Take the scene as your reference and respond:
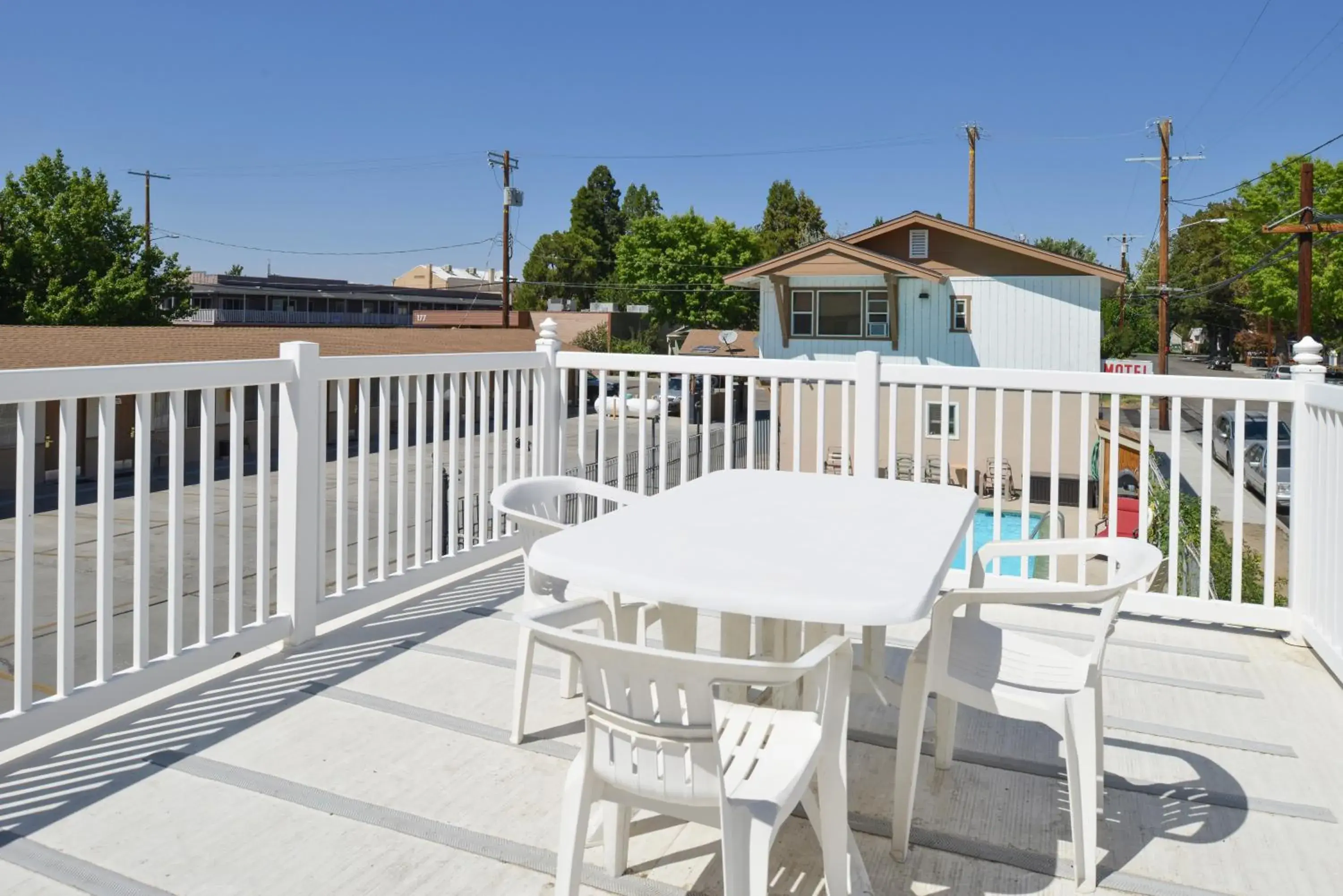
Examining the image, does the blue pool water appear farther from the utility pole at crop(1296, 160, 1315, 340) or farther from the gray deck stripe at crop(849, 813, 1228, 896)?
the utility pole at crop(1296, 160, 1315, 340)

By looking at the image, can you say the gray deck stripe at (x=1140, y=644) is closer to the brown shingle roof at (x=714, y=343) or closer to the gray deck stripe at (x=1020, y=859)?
the gray deck stripe at (x=1020, y=859)

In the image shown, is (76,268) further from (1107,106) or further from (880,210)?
(1107,106)

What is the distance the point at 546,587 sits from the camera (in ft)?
8.03

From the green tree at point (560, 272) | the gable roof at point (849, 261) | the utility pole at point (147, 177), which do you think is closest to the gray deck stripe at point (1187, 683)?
the gable roof at point (849, 261)

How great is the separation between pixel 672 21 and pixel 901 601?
5374 centimetres

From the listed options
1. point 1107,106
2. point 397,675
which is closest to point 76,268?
point 397,675

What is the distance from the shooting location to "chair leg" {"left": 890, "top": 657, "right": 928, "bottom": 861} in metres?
1.84

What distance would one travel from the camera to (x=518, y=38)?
52000 millimetres

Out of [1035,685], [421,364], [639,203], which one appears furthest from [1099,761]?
[639,203]

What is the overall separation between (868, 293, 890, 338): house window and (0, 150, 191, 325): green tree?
2017 cm

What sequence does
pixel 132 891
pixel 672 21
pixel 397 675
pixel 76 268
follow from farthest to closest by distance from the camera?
pixel 672 21 < pixel 76 268 < pixel 397 675 < pixel 132 891

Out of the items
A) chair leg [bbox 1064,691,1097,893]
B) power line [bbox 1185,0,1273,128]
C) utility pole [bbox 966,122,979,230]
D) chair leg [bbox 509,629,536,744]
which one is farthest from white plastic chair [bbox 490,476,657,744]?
utility pole [bbox 966,122,979,230]

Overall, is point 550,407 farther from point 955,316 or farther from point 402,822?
point 955,316

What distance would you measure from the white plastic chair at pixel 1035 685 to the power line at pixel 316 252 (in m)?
48.3
